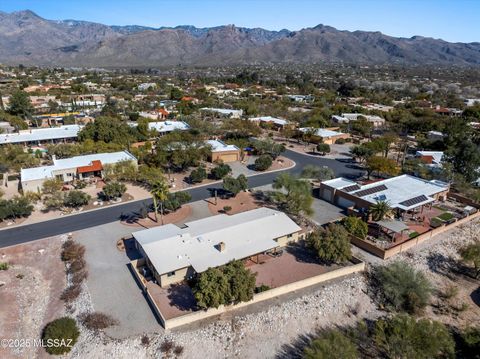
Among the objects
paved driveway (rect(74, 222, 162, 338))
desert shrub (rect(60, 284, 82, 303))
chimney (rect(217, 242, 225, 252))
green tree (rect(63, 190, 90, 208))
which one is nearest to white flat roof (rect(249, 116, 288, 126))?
green tree (rect(63, 190, 90, 208))

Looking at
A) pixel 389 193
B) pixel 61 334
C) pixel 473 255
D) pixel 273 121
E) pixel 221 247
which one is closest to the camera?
pixel 61 334

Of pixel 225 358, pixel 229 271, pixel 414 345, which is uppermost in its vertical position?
pixel 229 271

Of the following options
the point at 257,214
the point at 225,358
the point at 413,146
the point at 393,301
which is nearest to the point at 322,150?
the point at 413,146

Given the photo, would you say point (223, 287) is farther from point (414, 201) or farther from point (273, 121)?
point (273, 121)

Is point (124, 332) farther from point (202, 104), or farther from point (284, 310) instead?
point (202, 104)


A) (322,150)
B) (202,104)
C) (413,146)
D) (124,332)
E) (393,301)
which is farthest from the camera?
(202,104)

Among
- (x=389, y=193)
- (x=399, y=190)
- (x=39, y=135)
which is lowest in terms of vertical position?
(x=39, y=135)

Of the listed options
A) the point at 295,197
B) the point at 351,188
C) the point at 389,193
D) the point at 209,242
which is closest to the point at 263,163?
the point at 351,188
